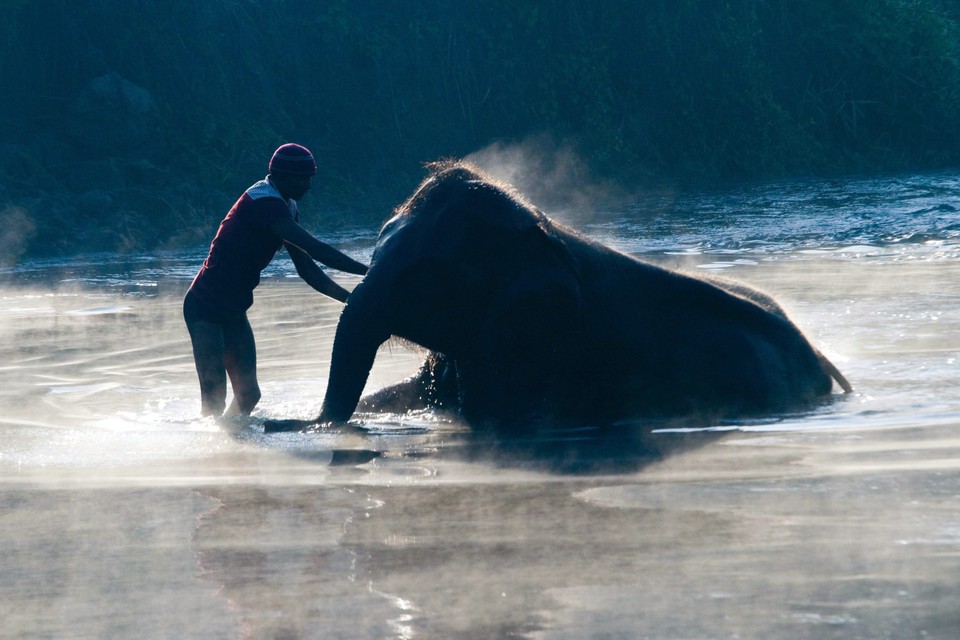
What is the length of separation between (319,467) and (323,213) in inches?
795

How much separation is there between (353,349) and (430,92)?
22.9 meters

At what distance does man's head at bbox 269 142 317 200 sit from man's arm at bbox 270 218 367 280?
0.26 meters

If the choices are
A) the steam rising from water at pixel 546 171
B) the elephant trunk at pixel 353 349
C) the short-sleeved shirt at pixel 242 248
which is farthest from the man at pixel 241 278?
the steam rising from water at pixel 546 171

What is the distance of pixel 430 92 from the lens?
28094 millimetres

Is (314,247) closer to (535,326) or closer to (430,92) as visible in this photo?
(535,326)

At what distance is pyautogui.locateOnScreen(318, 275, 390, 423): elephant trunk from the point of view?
584 cm

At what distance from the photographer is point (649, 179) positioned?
28.2 metres

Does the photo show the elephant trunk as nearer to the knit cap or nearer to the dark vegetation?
the knit cap

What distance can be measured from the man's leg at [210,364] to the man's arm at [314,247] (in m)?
0.70

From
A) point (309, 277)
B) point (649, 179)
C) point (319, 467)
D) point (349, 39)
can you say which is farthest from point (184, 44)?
point (319, 467)

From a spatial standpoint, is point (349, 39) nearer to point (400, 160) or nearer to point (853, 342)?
point (400, 160)

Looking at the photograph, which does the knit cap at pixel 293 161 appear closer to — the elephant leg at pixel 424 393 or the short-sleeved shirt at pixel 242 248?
the short-sleeved shirt at pixel 242 248

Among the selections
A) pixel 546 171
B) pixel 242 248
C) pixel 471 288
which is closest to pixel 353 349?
pixel 471 288

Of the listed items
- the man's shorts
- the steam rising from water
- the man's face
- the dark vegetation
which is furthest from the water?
the steam rising from water
